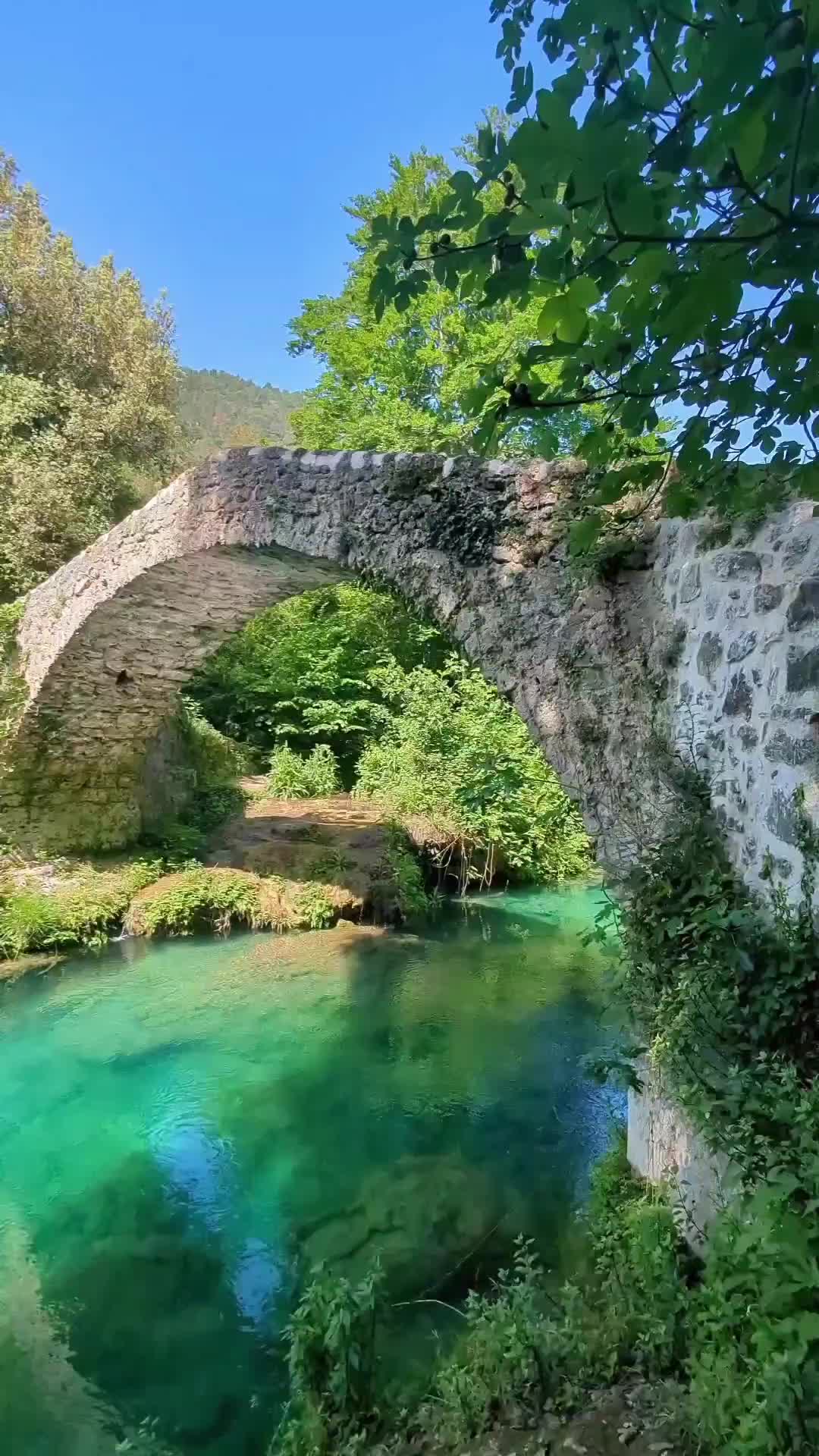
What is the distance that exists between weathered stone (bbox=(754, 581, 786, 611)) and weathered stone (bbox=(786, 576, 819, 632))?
2.7 inches

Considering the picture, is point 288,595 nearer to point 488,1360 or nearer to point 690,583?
point 690,583

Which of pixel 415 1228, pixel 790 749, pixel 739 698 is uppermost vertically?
pixel 739 698

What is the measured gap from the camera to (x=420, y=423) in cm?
1020

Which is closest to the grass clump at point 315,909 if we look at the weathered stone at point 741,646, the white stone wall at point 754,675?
the white stone wall at point 754,675

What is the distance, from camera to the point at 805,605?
216cm

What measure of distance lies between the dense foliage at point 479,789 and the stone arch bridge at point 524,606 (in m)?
2.93

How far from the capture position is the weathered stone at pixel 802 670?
212 cm

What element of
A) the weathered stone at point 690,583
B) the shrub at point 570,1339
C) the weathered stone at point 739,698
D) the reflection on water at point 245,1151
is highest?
the weathered stone at point 690,583

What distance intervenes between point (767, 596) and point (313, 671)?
8.65 metres

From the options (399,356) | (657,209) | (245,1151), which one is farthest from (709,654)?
(399,356)

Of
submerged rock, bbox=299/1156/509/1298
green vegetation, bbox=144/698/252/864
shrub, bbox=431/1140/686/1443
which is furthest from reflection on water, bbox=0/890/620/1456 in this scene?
green vegetation, bbox=144/698/252/864

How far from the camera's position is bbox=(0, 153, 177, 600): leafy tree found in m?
10.0

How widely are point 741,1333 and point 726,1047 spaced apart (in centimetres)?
64

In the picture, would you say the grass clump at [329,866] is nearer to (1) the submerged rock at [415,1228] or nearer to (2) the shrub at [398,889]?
(2) the shrub at [398,889]
